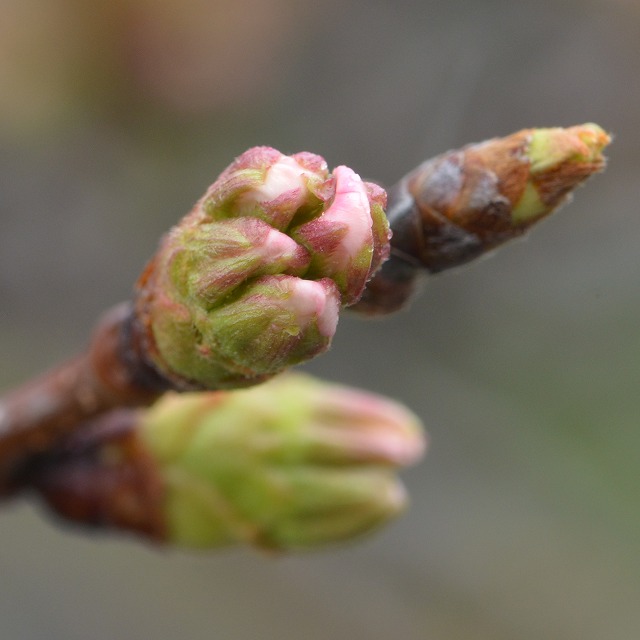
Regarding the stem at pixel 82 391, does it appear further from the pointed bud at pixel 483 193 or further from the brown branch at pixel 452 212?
the pointed bud at pixel 483 193

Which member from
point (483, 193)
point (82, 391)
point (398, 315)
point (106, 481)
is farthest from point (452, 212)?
point (398, 315)

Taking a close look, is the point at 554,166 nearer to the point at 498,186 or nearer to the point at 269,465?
the point at 498,186

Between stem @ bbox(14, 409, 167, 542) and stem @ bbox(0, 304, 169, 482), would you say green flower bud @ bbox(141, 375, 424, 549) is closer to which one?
stem @ bbox(14, 409, 167, 542)

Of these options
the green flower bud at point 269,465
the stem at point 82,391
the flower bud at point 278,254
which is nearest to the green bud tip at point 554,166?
the flower bud at point 278,254

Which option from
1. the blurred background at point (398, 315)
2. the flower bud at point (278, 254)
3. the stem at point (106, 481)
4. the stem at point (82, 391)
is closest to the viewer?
the flower bud at point (278, 254)

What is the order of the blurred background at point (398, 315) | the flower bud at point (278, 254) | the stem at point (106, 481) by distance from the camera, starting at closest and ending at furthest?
the flower bud at point (278, 254) → the stem at point (106, 481) → the blurred background at point (398, 315)

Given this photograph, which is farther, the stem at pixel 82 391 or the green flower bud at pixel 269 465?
the green flower bud at pixel 269 465

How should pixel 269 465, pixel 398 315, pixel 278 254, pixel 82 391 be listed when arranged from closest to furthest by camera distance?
1. pixel 278 254
2. pixel 82 391
3. pixel 269 465
4. pixel 398 315
